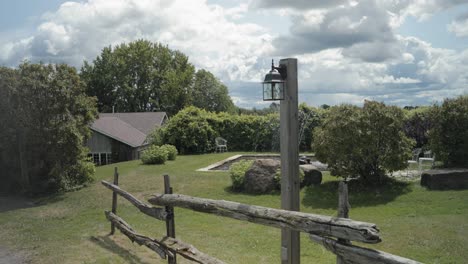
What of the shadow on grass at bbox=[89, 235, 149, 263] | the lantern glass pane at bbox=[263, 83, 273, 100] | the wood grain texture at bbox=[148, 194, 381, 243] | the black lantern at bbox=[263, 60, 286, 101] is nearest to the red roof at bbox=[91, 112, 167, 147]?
the shadow on grass at bbox=[89, 235, 149, 263]

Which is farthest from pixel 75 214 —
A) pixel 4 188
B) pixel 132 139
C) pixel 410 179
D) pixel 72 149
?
pixel 132 139

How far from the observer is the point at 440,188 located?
463 inches

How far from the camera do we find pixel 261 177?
13.3m

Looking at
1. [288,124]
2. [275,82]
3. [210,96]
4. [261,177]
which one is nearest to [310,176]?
[261,177]

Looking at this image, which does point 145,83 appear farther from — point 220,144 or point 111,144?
point 220,144

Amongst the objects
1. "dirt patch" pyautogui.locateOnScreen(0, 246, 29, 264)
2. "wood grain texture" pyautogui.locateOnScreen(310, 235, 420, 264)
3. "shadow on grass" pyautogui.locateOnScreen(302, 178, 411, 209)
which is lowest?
"dirt patch" pyautogui.locateOnScreen(0, 246, 29, 264)

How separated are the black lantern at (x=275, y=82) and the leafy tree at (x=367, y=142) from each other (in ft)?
24.9

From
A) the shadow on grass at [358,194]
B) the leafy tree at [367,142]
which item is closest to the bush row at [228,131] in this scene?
the shadow on grass at [358,194]

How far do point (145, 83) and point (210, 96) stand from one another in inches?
350

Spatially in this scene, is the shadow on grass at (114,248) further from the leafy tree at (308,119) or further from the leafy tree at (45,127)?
the leafy tree at (308,119)

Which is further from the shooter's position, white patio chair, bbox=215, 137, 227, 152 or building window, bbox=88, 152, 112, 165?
building window, bbox=88, 152, 112, 165

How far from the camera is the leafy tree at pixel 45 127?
1553cm

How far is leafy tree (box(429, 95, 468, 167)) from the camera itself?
13.2 meters

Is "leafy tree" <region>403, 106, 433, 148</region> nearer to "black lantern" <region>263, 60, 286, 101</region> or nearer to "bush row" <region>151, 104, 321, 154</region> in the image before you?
"bush row" <region>151, 104, 321, 154</region>
